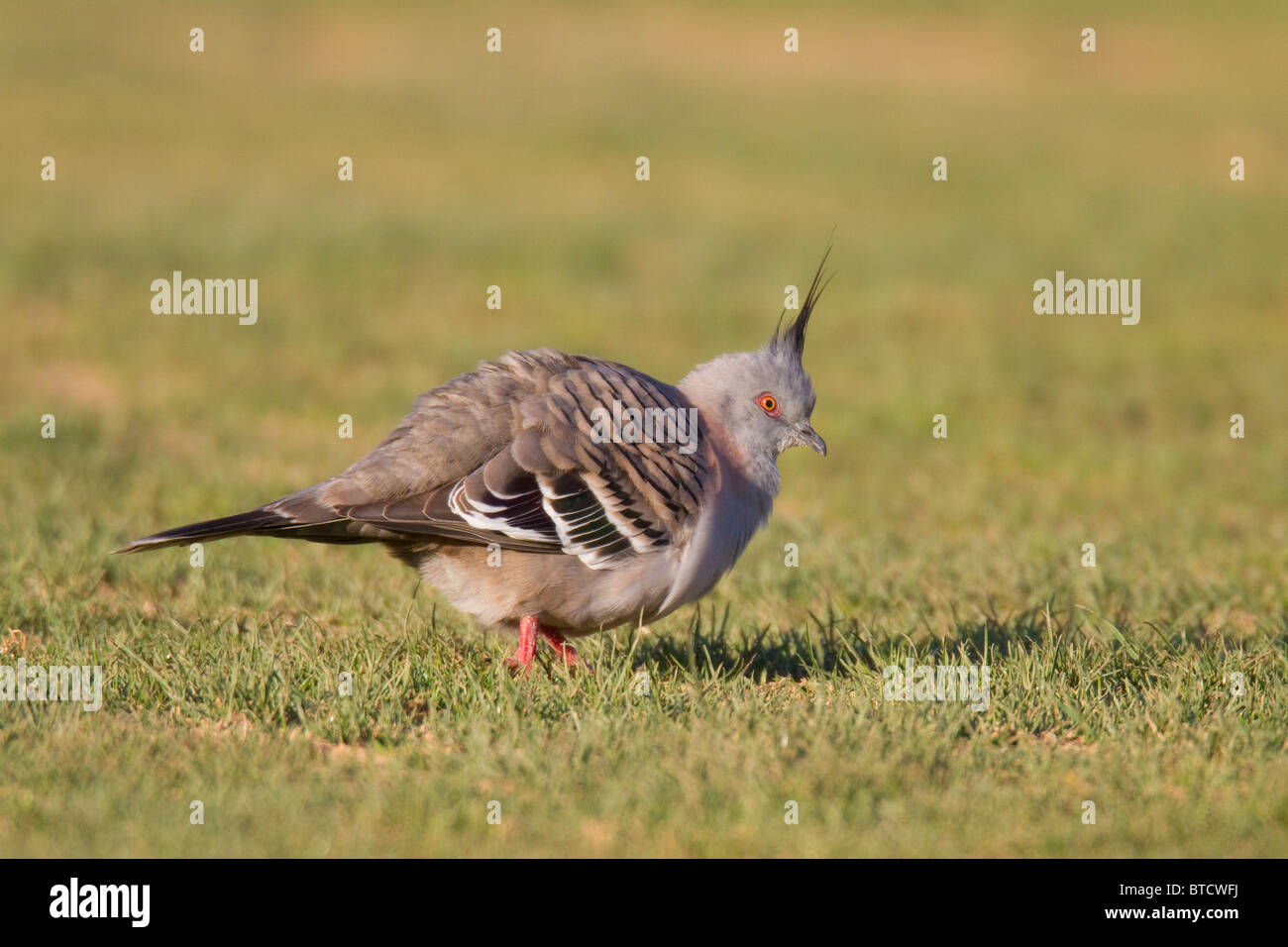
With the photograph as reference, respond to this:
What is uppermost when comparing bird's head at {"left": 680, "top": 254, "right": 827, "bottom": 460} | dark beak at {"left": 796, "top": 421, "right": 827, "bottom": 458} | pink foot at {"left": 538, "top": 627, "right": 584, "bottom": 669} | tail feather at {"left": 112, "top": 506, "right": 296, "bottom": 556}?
bird's head at {"left": 680, "top": 254, "right": 827, "bottom": 460}

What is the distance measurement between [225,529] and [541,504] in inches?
45.7

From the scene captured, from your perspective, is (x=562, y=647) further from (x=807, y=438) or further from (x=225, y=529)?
(x=225, y=529)

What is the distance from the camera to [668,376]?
12.7m

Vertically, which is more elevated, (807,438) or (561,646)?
(807,438)

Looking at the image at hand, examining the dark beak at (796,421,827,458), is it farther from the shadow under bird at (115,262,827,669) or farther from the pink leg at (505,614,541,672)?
the pink leg at (505,614,541,672)

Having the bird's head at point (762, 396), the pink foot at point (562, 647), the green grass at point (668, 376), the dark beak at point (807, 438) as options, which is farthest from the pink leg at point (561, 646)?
the dark beak at point (807, 438)

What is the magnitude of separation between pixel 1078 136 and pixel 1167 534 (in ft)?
58.2

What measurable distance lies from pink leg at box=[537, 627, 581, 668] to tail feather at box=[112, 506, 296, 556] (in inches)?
44.8

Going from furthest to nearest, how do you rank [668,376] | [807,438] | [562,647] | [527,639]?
[668,376] → [807,438] → [562,647] → [527,639]

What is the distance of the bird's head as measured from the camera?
612 centimetres

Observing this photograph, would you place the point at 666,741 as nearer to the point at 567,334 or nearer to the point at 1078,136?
the point at 567,334

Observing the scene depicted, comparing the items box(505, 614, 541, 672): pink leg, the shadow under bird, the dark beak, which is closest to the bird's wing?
the shadow under bird

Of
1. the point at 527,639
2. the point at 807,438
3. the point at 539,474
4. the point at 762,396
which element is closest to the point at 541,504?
the point at 539,474

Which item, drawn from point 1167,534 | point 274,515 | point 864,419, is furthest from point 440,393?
point 864,419
